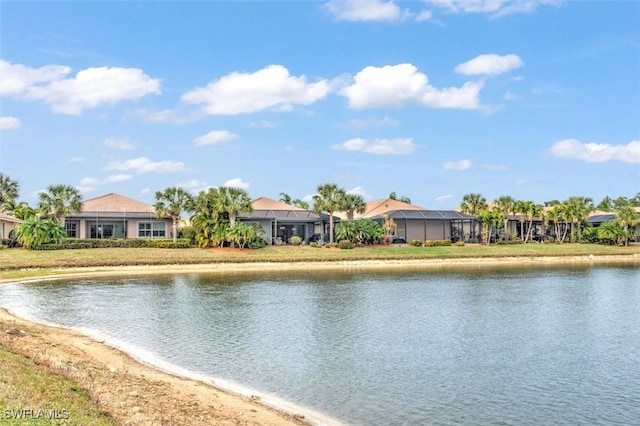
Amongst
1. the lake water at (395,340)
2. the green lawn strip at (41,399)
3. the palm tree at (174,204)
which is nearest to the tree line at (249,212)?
the palm tree at (174,204)

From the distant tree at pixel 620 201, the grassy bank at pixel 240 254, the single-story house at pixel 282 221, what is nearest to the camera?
the grassy bank at pixel 240 254

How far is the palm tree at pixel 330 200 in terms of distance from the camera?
71375 millimetres

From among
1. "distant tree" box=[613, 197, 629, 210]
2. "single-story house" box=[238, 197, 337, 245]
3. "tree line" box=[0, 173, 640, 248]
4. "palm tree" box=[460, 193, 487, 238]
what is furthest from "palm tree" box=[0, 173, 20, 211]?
"distant tree" box=[613, 197, 629, 210]

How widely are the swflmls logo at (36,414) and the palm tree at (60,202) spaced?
60018 mm

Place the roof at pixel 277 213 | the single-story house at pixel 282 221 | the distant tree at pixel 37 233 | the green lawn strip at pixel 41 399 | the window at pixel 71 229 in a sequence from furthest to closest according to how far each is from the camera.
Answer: the roof at pixel 277 213
the single-story house at pixel 282 221
the window at pixel 71 229
the distant tree at pixel 37 233
the green lawn strip at pixel 41 399

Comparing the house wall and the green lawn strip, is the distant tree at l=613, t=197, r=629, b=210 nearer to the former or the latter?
the house wall

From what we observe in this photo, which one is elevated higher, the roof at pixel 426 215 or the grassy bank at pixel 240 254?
the roof at pixel 426 215

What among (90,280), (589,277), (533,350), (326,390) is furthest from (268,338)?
(589,277)

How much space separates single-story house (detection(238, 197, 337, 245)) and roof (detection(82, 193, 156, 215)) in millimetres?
12577

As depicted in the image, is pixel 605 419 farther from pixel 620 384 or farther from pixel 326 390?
pixel 326 390

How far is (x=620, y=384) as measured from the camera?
607 inches

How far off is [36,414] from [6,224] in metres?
66.7

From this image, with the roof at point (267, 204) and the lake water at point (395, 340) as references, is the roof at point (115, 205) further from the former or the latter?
the lake water at point (395, 340)

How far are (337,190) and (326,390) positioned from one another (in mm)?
57921
